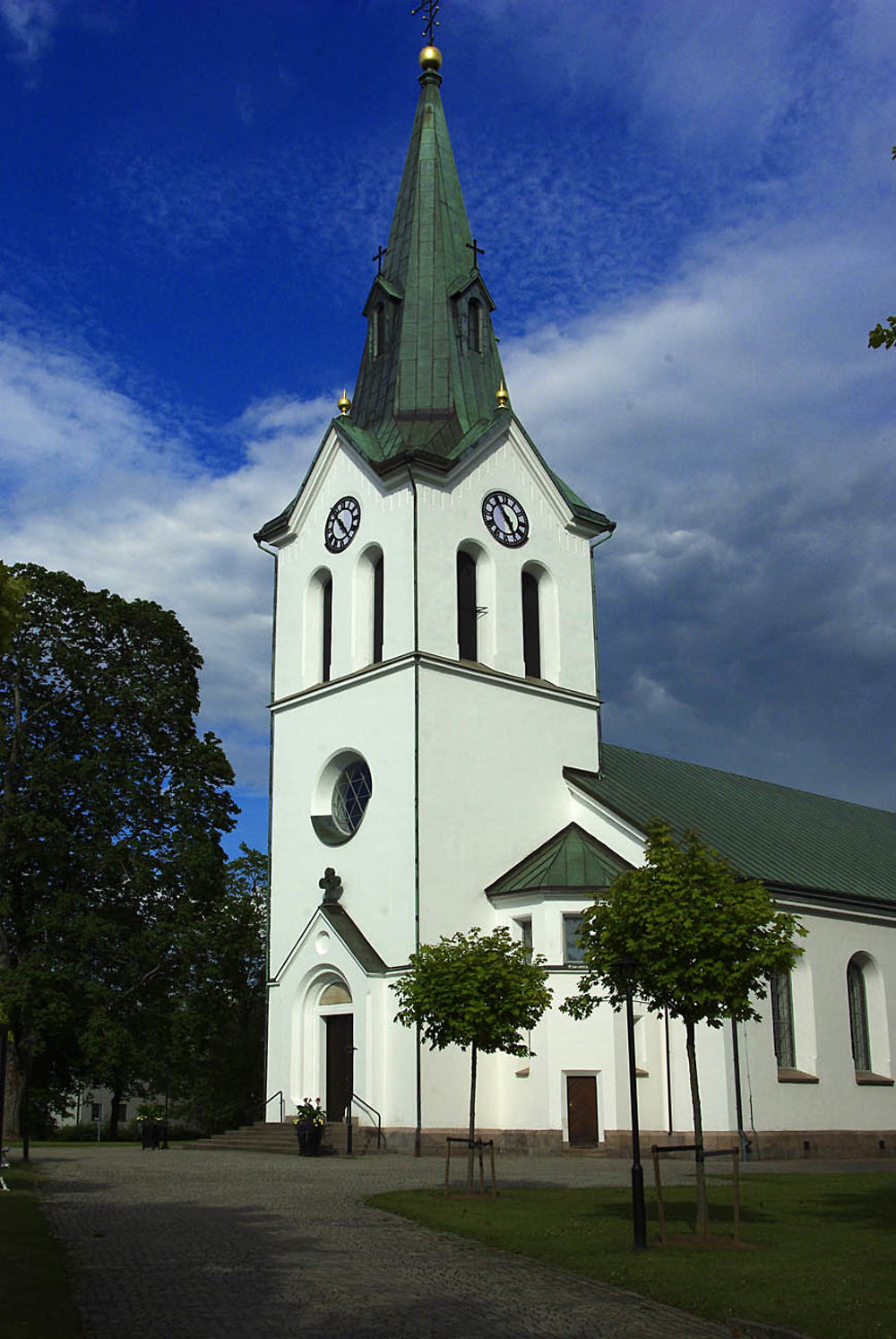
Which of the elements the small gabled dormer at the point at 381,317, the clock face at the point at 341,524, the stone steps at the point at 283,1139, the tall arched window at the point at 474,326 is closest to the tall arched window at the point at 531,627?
the clock face at the point at 341,524

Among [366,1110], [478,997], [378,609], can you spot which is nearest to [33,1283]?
[478,997]

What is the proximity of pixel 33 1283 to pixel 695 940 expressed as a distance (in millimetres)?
7771

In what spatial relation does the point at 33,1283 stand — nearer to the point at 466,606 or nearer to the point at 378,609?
the point at 466,606

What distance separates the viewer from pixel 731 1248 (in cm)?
1379

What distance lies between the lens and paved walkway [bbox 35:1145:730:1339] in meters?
9.96

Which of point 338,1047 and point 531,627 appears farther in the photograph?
point 531,627

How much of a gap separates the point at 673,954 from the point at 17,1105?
27.7 meters

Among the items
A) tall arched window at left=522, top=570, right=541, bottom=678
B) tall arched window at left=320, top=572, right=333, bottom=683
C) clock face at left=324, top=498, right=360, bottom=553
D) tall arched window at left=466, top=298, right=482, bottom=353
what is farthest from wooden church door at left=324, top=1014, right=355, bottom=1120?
tall arched window at left=466, top=298, right=482, bottom=353

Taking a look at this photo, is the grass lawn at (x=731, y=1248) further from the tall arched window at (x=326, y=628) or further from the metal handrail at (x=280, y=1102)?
the tall arched window at (x=326, y=628)

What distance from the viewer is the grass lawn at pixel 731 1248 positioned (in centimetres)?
1065

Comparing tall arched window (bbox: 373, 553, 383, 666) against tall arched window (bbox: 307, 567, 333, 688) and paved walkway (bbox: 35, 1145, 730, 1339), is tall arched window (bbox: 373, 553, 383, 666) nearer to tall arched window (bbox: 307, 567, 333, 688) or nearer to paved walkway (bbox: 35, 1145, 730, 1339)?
tall arched window (bbox: 307, 567, 333, 688)

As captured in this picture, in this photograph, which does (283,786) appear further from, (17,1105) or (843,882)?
(843,882)

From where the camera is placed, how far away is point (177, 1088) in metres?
45.5

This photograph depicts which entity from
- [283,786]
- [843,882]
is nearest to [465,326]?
[283,786]
